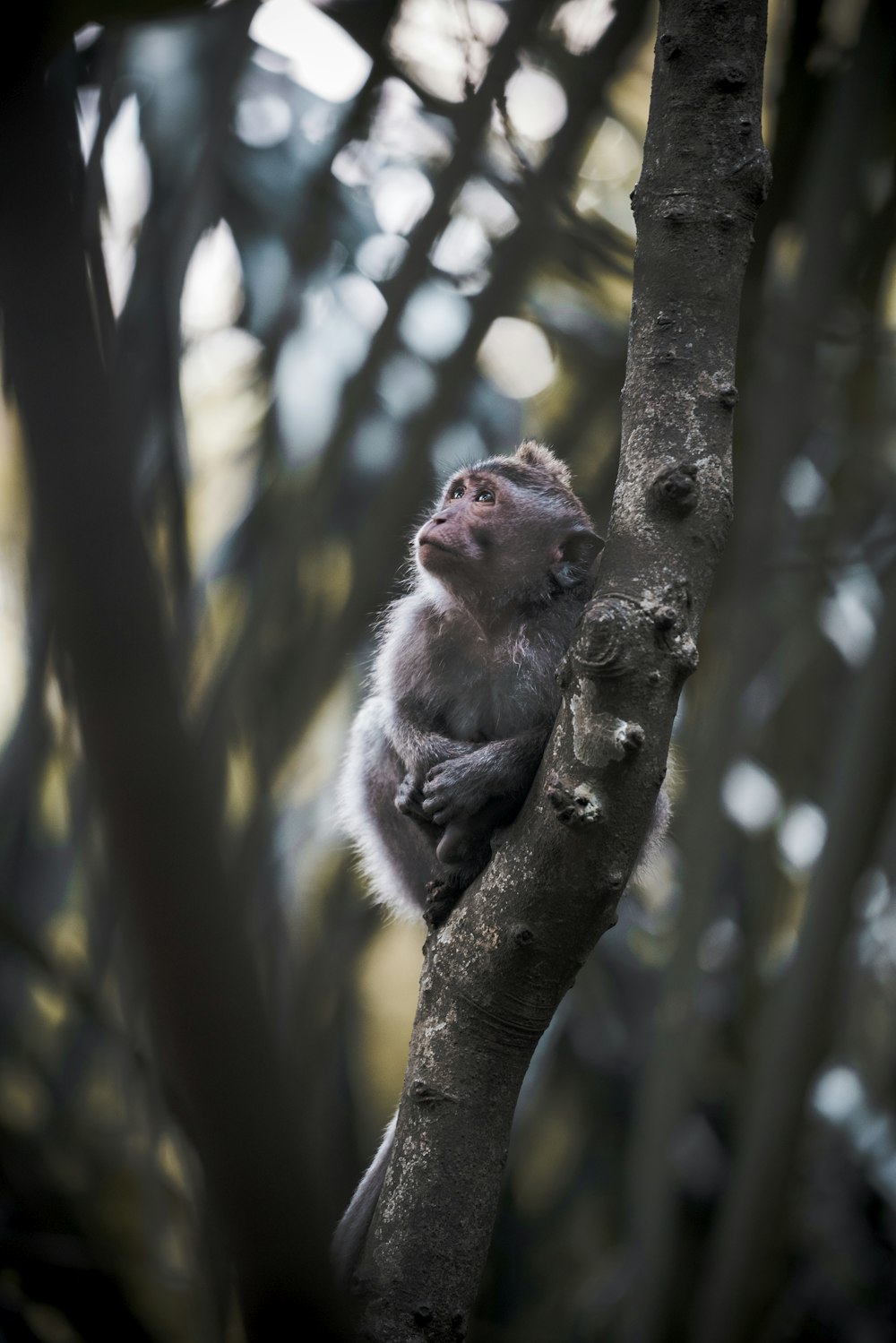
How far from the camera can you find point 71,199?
110 cm

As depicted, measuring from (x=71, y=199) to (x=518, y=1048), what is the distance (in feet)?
6.53

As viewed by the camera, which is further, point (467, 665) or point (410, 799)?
point (467, 665)

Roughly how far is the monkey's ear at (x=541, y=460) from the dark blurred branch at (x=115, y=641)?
3.72 m

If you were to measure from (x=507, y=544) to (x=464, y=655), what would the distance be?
0.41m

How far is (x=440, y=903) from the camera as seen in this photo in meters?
2.94

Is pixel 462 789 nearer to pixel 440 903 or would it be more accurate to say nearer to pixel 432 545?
pixel 440 903

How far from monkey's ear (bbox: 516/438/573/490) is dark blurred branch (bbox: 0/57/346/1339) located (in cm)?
372

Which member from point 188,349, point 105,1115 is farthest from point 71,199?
point 105,1115

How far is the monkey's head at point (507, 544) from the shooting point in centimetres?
409

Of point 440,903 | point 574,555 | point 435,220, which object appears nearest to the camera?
point 440,903

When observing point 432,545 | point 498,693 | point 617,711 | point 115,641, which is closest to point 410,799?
point 498,693

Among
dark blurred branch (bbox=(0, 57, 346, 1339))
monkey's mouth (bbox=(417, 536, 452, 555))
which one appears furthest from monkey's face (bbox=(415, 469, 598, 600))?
dark blurred branch (bbox=(0, 57, 346, 1339))

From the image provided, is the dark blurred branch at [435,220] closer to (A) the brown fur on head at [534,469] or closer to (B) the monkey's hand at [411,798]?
(A) the brown fur on head at [534,469]

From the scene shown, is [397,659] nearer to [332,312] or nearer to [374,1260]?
Answer: [374,1260]
